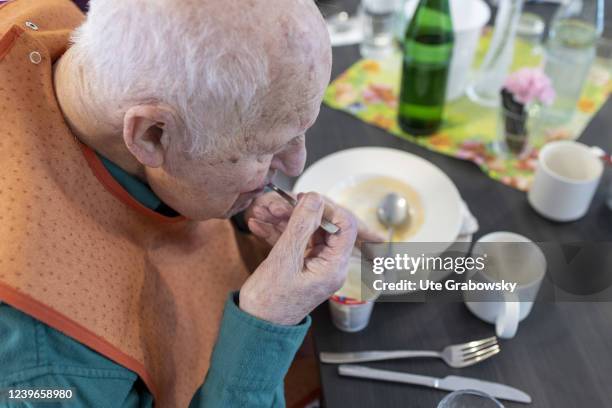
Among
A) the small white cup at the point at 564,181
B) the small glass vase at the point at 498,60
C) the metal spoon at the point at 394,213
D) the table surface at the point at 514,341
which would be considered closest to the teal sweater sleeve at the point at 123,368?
the table surface at the point at 514,341

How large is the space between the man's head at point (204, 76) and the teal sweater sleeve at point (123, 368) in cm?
24

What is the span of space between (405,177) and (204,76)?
25.2 inches

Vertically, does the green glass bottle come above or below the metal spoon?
above

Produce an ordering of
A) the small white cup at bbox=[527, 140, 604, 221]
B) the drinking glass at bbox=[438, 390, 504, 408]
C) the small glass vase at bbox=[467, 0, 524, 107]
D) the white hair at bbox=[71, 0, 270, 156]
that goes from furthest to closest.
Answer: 1. the small glass vase at bbox=[467, 0, 524, 107]
2. the small white cup at bbox=[527, 140, 604, 221]
3. the drinking glass at bbox=[438, 390, 504, 408]
4. the white hair at bbox=[71, 0, 270, 156]

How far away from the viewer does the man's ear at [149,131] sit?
2.23 feet

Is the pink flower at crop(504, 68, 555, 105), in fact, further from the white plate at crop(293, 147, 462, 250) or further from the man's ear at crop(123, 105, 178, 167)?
the man's ear at crop(123, 105, 178, 167)

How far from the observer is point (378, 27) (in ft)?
5.19

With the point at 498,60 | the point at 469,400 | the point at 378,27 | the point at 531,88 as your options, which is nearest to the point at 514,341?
Answer: the point at 469,400

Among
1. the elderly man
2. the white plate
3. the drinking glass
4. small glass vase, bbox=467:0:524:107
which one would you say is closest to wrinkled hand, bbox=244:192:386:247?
the elderly man

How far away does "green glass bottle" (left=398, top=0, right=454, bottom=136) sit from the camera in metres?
1.25

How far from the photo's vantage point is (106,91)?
72 cm

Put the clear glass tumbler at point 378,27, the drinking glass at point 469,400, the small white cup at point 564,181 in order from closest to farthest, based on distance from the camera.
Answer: the drinking glass at point 469,400, the small white cup at point 564,181, the clear glass tumbler at point 378,27

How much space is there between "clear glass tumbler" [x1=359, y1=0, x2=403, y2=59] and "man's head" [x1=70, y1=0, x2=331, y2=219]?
879 mm

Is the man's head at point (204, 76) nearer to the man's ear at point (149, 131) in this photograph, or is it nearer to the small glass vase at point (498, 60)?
the man's ear at point (149, 131)
